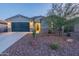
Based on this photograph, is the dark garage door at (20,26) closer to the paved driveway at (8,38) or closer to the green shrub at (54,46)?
the paved driveway at (8,38)

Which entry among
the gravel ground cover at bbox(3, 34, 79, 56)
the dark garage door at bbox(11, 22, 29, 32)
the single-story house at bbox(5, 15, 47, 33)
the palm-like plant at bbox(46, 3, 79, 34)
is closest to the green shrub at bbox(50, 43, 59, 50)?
the gravel ground cover at bbox(3, 34, 79, 56)

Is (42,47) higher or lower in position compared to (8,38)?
lower

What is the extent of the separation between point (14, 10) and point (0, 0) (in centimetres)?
38

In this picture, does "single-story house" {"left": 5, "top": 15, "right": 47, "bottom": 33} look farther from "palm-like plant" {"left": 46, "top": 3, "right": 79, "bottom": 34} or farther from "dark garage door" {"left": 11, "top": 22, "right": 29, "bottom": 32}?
"palm-like plant" {"left": 46, "top": 3, "right": 79, "bottom": 34}

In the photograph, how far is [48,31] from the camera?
748 centimetres

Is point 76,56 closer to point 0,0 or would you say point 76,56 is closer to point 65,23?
point 65,23

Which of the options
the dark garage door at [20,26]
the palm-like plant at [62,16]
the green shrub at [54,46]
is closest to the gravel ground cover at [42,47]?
the green shrub at [54,46]

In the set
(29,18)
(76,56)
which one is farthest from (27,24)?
(76,56)

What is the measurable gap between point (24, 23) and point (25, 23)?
0.9 inches

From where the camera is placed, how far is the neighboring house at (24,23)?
7.44m

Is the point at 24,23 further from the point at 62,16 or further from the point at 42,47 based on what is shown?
the point at 62,16

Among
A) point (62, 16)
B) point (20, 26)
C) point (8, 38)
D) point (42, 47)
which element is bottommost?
point (42, 47)

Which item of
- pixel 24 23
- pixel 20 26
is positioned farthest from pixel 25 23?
pixel 20 26

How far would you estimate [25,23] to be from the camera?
7508mm
